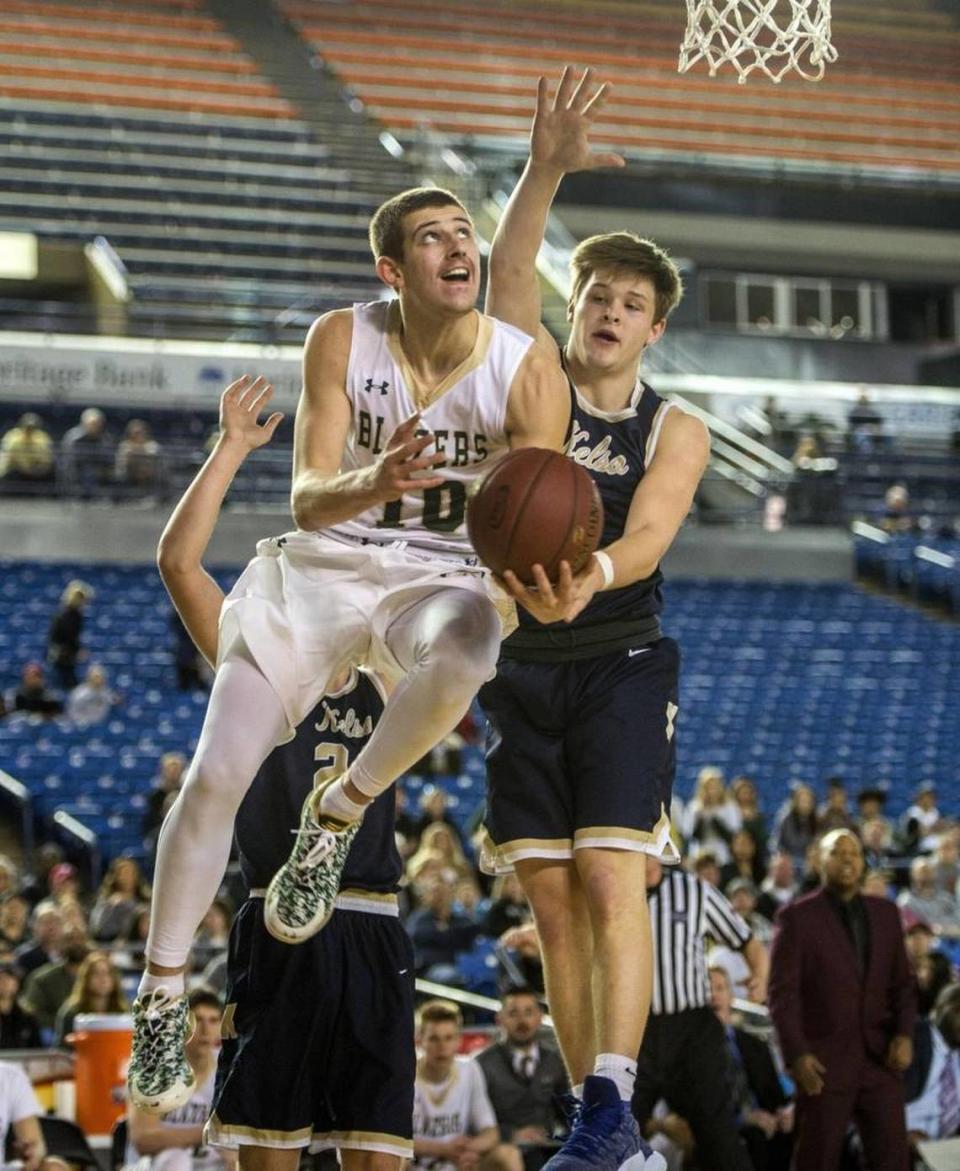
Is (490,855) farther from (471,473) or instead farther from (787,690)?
(787,690)

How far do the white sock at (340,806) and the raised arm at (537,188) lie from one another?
1361 mm

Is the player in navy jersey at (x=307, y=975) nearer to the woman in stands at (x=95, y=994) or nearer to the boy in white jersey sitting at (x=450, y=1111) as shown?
the boy in white jersey sitting at (x=450, y=1111)

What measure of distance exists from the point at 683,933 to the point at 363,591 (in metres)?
3.82

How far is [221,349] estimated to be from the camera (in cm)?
2264

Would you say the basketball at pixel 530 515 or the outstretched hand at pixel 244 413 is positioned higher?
the outstretched hand at pixel 244 413

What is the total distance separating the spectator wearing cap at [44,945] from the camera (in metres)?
10.5

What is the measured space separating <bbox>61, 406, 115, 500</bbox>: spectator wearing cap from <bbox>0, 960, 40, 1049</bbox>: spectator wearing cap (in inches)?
409

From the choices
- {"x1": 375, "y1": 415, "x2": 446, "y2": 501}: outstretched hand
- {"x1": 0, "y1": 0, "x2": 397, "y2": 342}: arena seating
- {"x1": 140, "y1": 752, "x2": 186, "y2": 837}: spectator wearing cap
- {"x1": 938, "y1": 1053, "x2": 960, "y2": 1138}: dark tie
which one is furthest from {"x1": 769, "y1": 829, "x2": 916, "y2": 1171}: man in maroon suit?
{"x1": 0, "y1": 0, "x2": 397, "y2": 342}: arena seating

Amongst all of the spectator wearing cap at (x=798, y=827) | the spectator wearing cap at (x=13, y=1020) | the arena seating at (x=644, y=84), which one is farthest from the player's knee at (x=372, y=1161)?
the arena seating at (x=644, y=84)

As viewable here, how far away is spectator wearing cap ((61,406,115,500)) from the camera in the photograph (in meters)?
19.4

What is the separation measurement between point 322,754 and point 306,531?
763 mm

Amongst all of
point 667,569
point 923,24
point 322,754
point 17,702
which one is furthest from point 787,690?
point 923,24

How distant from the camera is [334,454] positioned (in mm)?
4848

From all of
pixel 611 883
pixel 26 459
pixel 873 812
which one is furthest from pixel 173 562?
pixel 26 459
